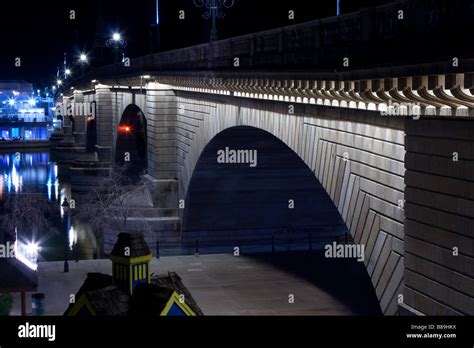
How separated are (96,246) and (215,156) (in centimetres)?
963

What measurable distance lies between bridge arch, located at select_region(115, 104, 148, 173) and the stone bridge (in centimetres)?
3875

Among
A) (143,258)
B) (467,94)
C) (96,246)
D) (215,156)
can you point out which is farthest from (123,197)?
(467,94)

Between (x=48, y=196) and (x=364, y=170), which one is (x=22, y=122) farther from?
(x=364, y=170)

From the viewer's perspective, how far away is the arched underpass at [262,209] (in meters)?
37.2

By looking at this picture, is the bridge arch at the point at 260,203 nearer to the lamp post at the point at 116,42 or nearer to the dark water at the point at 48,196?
the dark water at the point at 48,196

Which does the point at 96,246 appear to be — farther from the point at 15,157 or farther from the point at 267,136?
the point at 15,157

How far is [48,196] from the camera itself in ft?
212

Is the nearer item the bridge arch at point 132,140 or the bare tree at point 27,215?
the bare tree at point 27,215

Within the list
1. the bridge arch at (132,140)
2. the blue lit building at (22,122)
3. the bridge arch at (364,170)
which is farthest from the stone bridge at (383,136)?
the blue lit building at (22,122)

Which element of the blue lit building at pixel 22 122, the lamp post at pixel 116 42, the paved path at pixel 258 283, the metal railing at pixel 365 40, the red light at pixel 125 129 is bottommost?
the blue lit building at pixel 22 122

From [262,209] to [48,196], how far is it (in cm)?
2747

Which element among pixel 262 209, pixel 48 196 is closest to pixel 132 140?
pixel 48 196

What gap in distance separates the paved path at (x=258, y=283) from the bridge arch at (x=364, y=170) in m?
5.28

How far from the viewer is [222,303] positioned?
2873cm
